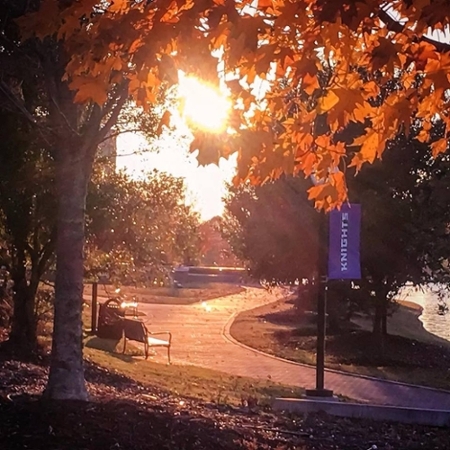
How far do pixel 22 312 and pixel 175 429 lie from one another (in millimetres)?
8540

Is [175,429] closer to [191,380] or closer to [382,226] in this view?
[191,380]

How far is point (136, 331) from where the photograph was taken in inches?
717

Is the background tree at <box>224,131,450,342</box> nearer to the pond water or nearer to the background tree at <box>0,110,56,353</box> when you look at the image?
the pond water

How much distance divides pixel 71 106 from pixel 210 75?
2.79 meters

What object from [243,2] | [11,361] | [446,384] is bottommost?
[446,384]

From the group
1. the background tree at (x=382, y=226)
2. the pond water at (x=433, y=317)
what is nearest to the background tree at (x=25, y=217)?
the background tree at (x=382, y=226)

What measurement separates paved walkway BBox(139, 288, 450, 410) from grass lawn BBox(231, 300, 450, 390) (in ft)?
2.76

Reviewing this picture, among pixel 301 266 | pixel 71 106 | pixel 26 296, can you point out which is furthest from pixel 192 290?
pixel 71 106

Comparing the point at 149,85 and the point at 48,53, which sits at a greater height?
the point at 48,53

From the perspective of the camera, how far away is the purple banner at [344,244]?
451 inches

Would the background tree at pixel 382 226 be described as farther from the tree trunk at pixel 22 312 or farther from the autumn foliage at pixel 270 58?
the autumn foliage at pixel 270 58

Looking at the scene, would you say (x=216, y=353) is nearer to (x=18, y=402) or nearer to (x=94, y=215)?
(x=94, y=215)

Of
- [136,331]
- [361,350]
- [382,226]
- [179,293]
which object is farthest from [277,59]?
[179,293]

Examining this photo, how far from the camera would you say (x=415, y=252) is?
2242 cm
